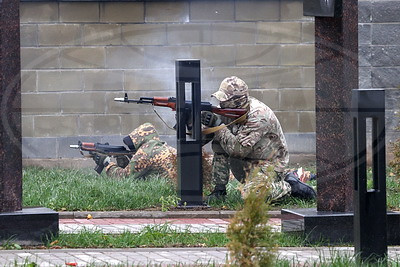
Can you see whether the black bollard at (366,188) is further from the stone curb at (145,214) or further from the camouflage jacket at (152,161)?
the camouflage jacket at (152,161)

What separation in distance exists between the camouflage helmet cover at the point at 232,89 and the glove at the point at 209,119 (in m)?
0.22

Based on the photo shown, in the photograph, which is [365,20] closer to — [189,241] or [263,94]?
[263,94]

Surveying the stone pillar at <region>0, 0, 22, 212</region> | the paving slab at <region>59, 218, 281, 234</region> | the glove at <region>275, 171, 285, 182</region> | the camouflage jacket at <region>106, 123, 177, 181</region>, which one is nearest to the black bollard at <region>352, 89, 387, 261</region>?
the paving slab at <region>59, 218, 281, 234</region>

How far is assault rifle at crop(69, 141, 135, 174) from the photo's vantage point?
13.7 meters

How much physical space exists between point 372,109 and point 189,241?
240 centimetres

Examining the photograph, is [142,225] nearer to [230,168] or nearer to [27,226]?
[27,226]

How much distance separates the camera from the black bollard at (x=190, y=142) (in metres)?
11.3

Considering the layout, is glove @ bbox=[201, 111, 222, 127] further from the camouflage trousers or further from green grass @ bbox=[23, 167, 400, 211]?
green grass @ bbox=[23, 167, 400, 211]

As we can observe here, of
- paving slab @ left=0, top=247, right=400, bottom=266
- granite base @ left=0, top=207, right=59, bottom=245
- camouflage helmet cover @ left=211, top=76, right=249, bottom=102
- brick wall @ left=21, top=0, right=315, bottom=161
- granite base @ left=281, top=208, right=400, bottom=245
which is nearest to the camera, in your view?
paving slab @ left=0, top=247, right=400, bottom=266

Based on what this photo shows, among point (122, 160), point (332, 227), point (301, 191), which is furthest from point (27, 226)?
point (122, 160)

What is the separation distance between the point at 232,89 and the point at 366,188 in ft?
15.0

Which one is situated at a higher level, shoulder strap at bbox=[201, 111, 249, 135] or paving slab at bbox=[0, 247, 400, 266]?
shoulder strap at bbox=[201, 111, 249, 135]

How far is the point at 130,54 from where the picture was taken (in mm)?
15258

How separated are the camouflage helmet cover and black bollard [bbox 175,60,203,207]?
0.32m
